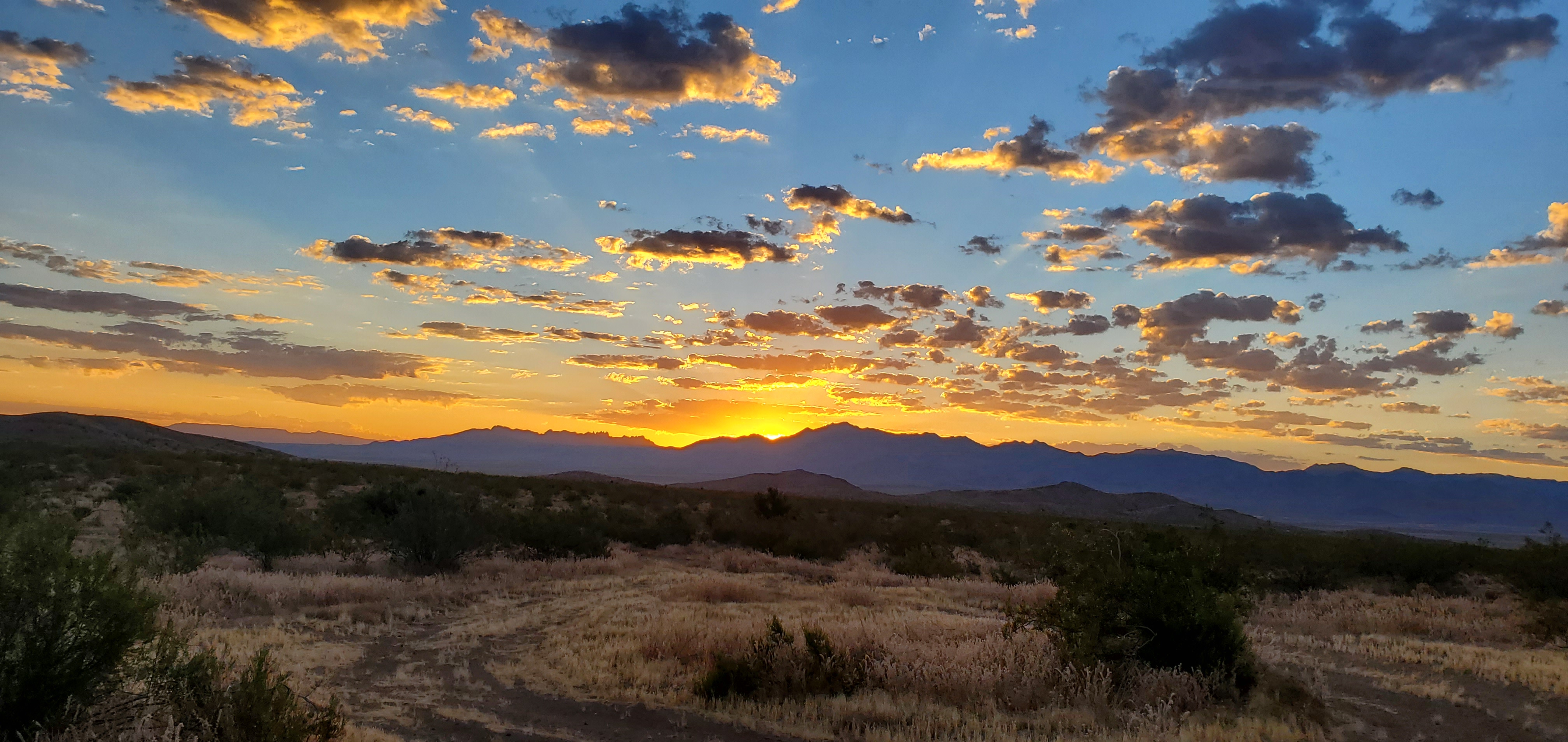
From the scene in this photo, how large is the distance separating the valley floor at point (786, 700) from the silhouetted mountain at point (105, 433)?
262 ft

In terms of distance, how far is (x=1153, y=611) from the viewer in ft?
34.0

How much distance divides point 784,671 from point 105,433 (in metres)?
122

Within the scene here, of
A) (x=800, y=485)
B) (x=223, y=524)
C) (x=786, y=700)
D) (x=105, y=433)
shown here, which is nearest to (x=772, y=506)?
(x=223, y=524)

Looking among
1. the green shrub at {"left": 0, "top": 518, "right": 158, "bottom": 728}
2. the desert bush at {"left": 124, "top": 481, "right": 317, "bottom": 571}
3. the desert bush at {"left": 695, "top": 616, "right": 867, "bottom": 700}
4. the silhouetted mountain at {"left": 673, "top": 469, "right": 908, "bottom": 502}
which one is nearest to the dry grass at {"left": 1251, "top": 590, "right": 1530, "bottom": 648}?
the desert bush at {"left": 695, "top": 616, "right": 867, "bottom": 700}

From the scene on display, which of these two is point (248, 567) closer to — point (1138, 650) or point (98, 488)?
point (1138, 650)

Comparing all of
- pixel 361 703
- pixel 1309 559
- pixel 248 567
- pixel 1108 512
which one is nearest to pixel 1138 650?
pixel 361 703

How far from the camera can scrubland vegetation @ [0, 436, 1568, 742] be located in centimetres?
646

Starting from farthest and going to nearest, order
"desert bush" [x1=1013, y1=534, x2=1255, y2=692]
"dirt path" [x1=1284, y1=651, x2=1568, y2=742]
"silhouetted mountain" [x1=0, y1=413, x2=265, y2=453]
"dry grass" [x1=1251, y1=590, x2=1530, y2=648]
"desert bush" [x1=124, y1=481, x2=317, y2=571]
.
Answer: "silhouetted mountain" [x1=0, y1=413, x2=265, y2=453] < "desert bush" [x1=124, y1=481, x2=317, y2=571] < "dry grass" [x1=1251, y1=590, x2=1530, y2=648] < "desert bush" [x1=1013, y1=534, x2=1255, y2=692] < "dirt path" [x1=1284, y1=651, x2=1568, y2=742]

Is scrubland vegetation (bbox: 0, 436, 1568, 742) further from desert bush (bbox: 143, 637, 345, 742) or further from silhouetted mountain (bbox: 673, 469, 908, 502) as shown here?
silhouetted mountain (bbox: 673, 469, 908, 502)

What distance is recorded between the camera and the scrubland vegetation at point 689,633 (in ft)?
21.2

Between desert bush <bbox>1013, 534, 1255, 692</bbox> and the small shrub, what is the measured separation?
97.4 ft

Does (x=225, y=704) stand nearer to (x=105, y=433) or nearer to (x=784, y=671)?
(x=784, y=671)

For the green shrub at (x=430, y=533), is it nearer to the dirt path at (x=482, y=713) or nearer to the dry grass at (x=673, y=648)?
the dry grass at (x=673, y=648)

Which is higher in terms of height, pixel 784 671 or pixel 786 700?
pixel 784 671
